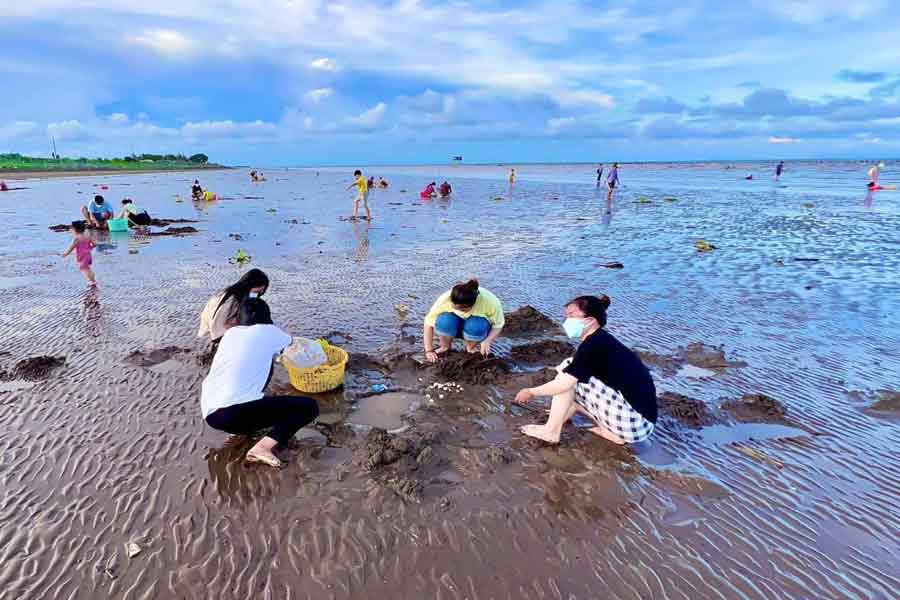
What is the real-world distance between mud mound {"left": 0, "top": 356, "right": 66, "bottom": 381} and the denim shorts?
4.88 metres

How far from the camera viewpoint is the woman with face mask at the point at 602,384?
4379 millimetres

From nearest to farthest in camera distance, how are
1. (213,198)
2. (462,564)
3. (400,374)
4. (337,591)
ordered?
(337,591)
(462,564)
(400,374)
(213,198)

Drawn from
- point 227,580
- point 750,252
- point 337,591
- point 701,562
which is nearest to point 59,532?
point 227,580

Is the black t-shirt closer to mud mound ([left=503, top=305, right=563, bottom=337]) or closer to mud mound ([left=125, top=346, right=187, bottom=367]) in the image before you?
mud mound ([left=503, top=305, right=563, bottom=337])

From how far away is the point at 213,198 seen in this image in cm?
2972

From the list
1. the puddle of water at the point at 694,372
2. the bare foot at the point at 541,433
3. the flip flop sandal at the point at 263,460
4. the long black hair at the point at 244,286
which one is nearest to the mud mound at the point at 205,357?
the long black hair at the point at 244,286

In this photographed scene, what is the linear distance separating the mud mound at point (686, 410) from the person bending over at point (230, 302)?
4595 millimetres

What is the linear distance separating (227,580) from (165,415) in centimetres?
259

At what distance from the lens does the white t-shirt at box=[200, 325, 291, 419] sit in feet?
14.1

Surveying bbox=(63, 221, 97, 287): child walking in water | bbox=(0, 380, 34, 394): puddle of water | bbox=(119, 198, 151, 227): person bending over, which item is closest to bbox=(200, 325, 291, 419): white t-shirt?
bbox=(0, 380, 34, 394): puddle of water

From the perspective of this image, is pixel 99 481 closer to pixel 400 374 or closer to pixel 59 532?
pixel 59 532

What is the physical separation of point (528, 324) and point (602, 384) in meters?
3.50

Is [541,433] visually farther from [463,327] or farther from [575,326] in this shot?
[463,327]

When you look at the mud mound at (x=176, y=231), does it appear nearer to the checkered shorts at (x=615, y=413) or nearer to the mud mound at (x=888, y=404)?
the checkered shorts at (x=615, y=413)
